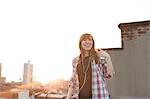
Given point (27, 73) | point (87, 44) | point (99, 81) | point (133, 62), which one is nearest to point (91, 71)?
point (99, 81)

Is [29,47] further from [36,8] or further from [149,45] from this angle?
[149,45]

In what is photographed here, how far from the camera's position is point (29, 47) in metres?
7.29

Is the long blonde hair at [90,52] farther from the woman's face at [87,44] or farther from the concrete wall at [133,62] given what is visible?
the concrete wall at [133,62]

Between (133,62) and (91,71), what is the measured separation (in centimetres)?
261

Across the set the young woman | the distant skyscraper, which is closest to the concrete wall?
the distant skyscraper

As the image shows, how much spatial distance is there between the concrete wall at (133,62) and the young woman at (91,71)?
248 centimetres

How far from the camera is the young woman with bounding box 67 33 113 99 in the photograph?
2.57m

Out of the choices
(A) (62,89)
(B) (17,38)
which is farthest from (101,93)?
(B) (17,38)

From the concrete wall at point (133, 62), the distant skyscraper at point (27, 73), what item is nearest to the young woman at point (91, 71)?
the concrete wall at point (133, 62)

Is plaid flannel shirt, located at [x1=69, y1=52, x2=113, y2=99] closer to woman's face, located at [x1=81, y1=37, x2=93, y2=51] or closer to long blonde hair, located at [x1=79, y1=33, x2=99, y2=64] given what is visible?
long blonde hair, located at [x1=79, y1=33, x2=99, y2=64]

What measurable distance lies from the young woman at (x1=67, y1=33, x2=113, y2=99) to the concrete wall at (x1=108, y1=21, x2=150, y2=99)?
8.15 ft

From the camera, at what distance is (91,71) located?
2.62 meters

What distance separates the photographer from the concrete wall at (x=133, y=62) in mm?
4961

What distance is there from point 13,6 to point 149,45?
363 cm
